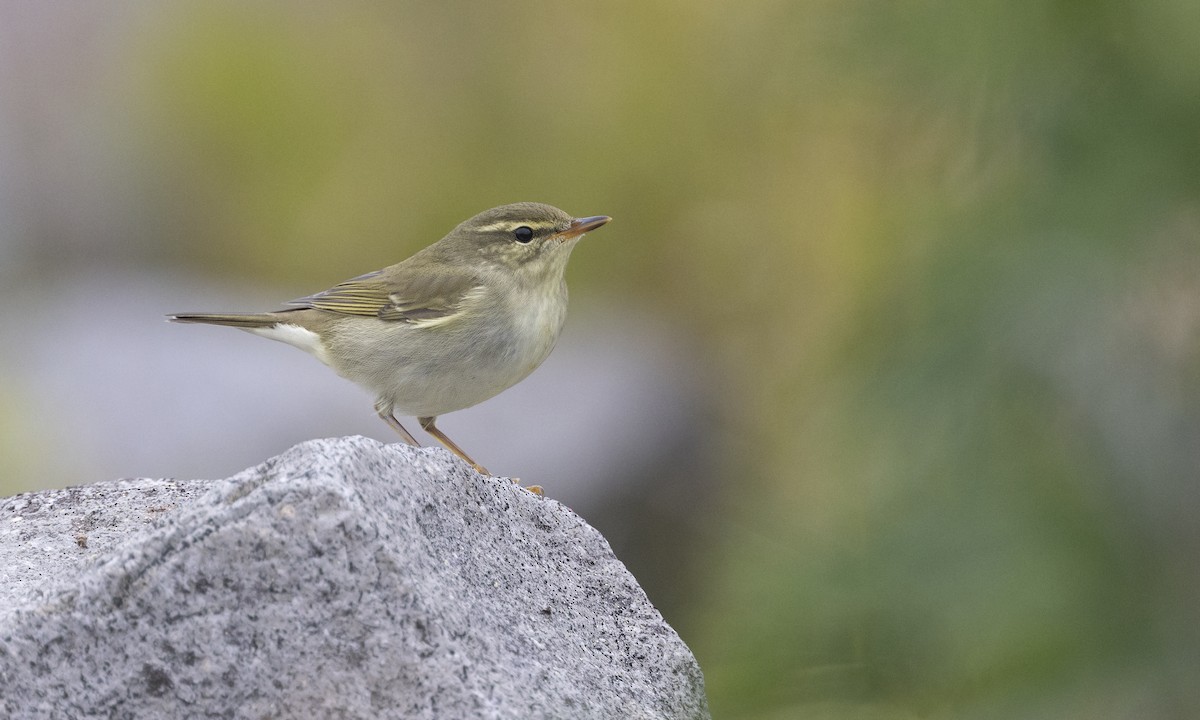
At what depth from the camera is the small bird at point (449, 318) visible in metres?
5.48

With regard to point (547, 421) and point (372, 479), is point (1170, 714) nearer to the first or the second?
point (372, 479)

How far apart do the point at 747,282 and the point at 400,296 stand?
3453 mm

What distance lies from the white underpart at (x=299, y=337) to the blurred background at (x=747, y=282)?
6.33ft

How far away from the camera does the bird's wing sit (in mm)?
Result: 5727

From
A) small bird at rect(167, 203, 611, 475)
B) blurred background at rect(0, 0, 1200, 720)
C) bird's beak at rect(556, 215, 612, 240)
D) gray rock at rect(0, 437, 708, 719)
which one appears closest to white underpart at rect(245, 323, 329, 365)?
small bird at rect(167, 203, 611, 475)

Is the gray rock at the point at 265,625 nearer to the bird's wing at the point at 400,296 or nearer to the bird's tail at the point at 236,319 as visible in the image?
the bird's wing at the point at 400,296

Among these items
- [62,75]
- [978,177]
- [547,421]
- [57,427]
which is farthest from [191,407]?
[978,177]

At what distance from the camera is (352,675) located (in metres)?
2.61

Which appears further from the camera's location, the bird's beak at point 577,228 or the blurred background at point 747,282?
the bird's beak at point 577,228

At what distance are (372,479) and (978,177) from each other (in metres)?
2.85

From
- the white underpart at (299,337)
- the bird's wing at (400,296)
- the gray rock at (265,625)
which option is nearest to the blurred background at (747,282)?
the bird's wing at (400,296)

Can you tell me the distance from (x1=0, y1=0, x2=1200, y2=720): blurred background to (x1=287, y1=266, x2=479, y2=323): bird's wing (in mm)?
1475

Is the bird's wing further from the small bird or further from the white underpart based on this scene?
the white underpart

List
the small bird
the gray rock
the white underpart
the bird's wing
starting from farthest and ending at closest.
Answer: the white underpart → the bird's wing → the small bird → the gray rock
